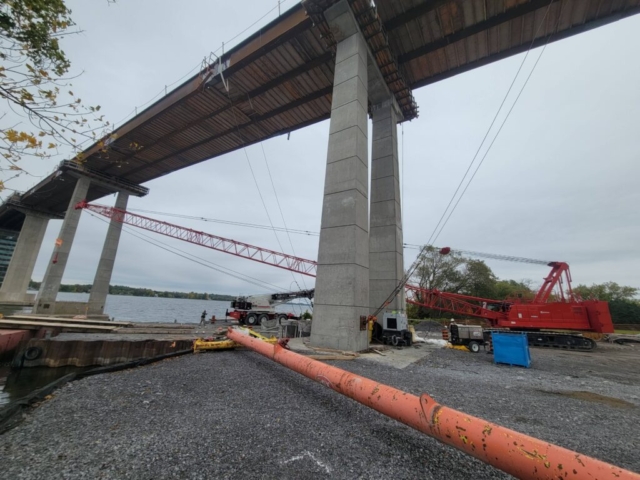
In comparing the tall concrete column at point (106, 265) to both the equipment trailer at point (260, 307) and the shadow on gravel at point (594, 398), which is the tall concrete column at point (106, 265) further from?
the shadow on gravel at point (594, 398)

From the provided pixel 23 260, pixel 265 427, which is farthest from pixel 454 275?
pixel 23 260

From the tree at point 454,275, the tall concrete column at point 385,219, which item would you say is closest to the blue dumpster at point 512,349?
the tall concrete column at point 385,219

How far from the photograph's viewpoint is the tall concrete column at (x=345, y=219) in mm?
9797

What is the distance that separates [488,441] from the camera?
2.23 m

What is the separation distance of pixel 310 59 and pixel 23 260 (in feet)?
211

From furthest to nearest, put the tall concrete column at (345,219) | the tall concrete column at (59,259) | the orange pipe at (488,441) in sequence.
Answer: the tall concrete column at (59,259)
the tall concrete column at (345,219)
the orange pipe at (488,441)

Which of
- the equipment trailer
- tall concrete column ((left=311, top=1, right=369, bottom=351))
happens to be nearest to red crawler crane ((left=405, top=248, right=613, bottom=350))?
tall concrete column ((left=311, top=1, right=369, bottom=351))

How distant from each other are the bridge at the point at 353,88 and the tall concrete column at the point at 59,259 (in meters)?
12.8

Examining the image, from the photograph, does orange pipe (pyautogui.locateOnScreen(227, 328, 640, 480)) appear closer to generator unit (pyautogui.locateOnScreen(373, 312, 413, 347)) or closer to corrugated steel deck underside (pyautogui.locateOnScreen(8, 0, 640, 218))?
generator unit (pyautogui.locateOnScreen(373, 312, 413, 347))

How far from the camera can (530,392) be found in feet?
20.0

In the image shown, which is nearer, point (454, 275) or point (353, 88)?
point (353, 88)

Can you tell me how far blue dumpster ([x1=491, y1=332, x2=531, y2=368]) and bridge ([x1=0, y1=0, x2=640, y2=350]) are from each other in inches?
197

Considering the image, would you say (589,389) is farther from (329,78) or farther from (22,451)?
(329,78)

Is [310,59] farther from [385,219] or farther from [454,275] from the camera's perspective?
[454,275]
